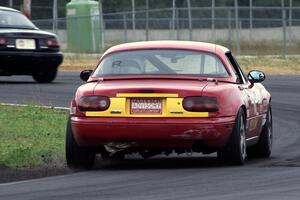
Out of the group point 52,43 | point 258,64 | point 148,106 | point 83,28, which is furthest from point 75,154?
point 83,28

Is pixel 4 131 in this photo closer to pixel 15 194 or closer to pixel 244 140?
pixel 244 140

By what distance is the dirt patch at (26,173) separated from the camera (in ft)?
35.8

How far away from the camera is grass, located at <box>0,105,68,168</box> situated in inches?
478

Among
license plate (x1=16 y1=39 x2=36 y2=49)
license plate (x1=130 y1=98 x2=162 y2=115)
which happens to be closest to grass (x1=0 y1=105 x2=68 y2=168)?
license plate (x1=130 y1=98 x2=162 y2=115)

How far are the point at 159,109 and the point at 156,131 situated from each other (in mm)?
229

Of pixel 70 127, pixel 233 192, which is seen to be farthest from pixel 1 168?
pixel 233 192

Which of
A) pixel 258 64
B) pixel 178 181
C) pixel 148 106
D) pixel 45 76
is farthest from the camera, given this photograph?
pixel 258 64

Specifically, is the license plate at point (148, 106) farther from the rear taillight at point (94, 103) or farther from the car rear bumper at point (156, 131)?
the rear taillight at point (94, 103)

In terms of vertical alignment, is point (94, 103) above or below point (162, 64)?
below

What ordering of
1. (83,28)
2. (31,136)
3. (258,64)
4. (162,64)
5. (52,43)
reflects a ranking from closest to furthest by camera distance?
(162,64)
(31,136)
(52,43)
(258,64)
(83,28)

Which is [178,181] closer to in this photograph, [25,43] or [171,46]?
[171,46]

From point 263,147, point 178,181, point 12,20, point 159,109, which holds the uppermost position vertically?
point 159,109

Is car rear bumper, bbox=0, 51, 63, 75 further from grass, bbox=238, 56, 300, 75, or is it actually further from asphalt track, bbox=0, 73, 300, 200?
grass, bbox=238, 56, 300, 75

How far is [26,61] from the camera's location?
73.1 feet
